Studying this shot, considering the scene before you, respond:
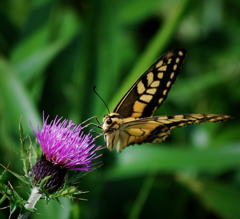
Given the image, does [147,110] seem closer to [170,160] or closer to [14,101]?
[170,160]

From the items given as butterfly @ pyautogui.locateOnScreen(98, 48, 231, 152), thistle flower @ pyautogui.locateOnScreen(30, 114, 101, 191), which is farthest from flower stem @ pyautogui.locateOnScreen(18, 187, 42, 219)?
butterfly @ pyautogui.locateOnScreen(98, 48, 231, 152)

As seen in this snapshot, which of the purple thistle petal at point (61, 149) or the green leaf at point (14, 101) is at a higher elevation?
the green leaf at point (14, 101)

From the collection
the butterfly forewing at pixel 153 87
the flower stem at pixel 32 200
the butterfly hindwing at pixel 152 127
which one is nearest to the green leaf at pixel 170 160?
the butterfly hindwing at pixel 152 127

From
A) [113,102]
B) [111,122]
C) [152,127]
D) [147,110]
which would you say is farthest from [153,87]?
[113,102]

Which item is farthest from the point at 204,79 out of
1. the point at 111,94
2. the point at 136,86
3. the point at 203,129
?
the point at 136,86

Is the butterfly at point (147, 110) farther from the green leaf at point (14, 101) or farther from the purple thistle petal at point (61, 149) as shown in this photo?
the green leaf at point (14, 101)

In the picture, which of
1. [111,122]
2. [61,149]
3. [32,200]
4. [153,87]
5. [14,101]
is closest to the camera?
[32,200]

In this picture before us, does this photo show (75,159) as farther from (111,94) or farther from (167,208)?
(167,208)
